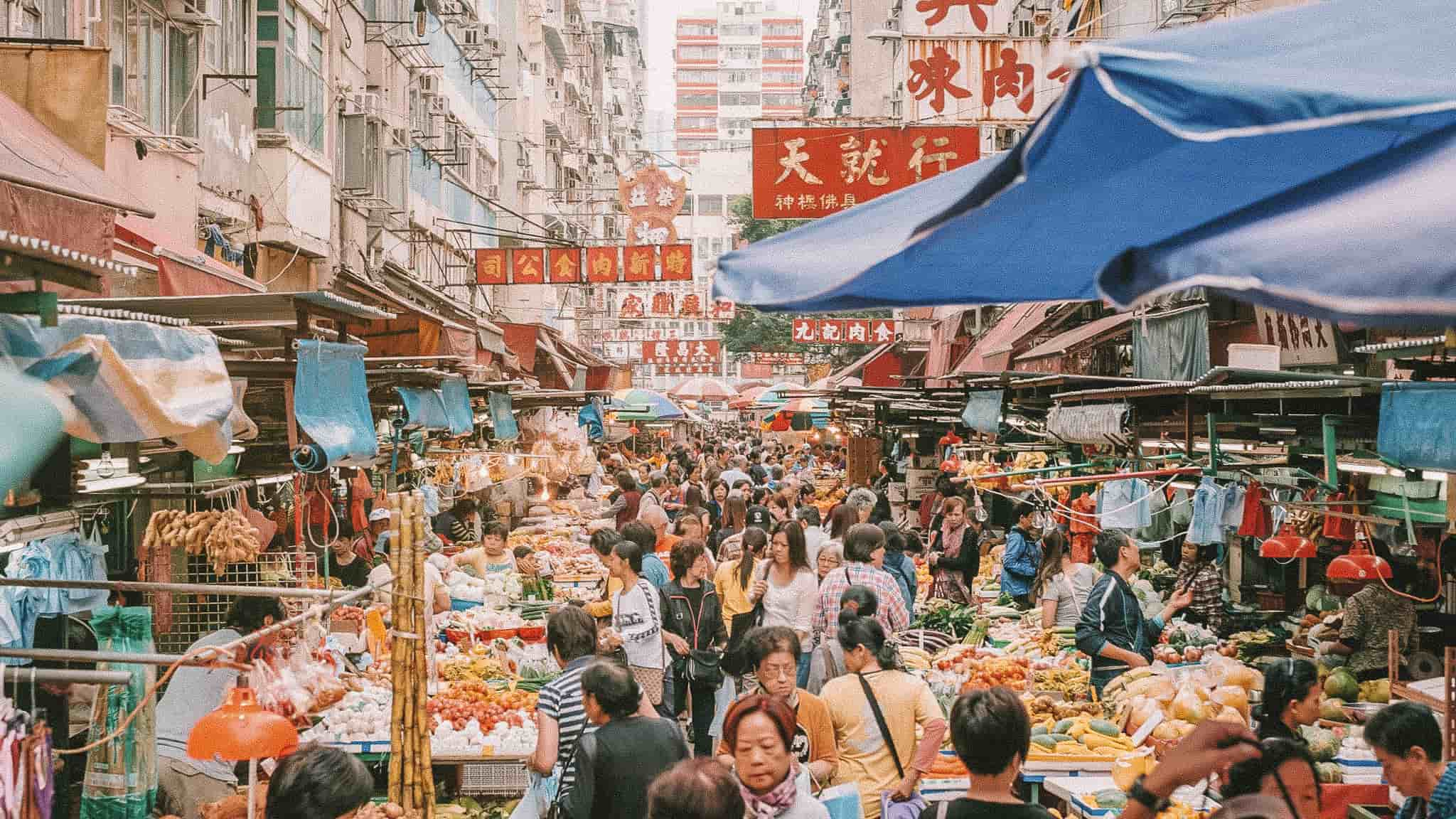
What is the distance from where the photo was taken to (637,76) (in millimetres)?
101062

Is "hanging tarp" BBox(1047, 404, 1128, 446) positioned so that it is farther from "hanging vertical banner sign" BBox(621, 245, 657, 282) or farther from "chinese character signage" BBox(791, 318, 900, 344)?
"chinese character signage" BBox(791, 318, 900, 344)

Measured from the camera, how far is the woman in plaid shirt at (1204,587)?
12.3m

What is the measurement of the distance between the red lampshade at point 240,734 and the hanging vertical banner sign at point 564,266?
18.1m

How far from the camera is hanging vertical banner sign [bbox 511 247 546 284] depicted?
73.9 feet

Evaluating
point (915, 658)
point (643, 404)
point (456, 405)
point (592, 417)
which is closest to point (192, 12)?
point (456, 405)

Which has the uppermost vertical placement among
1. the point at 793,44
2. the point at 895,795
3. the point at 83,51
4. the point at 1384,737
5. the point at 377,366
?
the point at 793,44

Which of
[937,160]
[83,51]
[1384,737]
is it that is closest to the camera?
[1384,737]

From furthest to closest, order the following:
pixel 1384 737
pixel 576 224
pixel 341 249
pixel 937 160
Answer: pixel 576 224, pixel 341 249, pixel 937 160, pixel 1384 737

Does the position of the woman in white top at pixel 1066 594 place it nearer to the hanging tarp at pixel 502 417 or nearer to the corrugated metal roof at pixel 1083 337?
the corrugated metal roof at pixel 1083 337

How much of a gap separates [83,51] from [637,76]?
321ft

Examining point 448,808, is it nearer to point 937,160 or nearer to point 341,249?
point 937,160

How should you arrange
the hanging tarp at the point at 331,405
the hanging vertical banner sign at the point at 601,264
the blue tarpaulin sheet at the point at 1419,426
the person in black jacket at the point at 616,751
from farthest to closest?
the hanging vertical banner sign at the point at 601,264, the hanging tarp at the point at 331,405, the blue tarpaulin sheet at the point at 1419,426, the person in black jacket at the point at 616,751

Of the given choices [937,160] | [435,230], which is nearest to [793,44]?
[435,230]

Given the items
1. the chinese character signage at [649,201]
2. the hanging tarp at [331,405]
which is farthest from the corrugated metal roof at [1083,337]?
the chinese character signage at [649,201]
